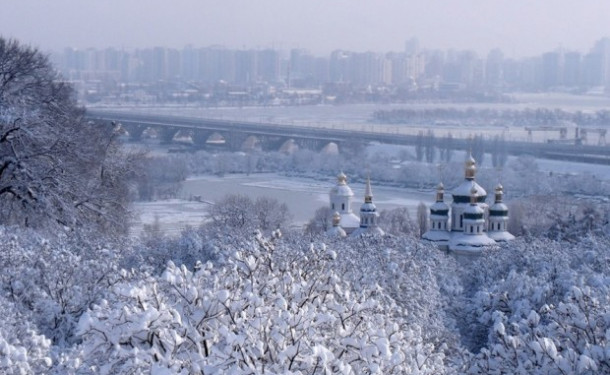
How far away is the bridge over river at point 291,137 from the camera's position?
35.3m

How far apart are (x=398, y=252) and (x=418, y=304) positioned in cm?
182

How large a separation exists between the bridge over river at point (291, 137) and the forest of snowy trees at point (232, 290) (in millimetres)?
20604

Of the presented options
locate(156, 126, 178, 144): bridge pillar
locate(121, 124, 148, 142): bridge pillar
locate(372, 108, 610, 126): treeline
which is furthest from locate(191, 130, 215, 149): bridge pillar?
locate(372, 108, 610, 126): treeline

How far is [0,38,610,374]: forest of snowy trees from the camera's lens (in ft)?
13.0

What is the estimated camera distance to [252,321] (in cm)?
396

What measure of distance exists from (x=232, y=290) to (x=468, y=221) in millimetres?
10199

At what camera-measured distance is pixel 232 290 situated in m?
4.38

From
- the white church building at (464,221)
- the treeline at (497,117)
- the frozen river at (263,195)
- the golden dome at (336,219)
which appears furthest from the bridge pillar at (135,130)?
the golden dome at (336,219)

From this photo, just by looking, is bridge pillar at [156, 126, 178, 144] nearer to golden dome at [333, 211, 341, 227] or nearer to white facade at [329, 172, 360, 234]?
white facade at [329, 172, 360, 234]

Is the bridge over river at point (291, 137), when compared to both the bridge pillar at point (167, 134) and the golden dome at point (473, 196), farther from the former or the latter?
the golden dome at point (473, 196)

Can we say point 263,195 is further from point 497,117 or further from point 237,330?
point 497,117

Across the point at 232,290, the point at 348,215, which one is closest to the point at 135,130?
the point at 348,215

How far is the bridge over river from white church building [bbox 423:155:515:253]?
18.9m

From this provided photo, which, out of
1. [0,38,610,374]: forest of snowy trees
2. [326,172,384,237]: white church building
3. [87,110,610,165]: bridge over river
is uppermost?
[0,38,610,374]: forest of snowy trees
